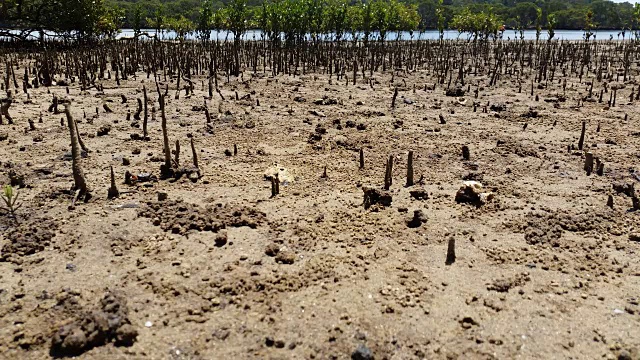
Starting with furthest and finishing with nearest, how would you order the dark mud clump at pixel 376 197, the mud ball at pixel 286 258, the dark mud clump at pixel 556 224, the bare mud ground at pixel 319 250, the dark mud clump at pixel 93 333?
the dark mud clump at pixel 376 197 < the dark mud clump at pixel 556 224 < the mud ball at pixel 286 258 < the bare mud ground at pixel 319 250 < the dark mud clump at pixel 93 333

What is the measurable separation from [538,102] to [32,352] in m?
10.4

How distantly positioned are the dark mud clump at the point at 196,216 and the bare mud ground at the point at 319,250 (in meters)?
0.02

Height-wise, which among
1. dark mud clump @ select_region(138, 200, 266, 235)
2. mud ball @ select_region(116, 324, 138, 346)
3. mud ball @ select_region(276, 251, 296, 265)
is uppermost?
dark mud clump @ select_region(138, 200, 266, 235)

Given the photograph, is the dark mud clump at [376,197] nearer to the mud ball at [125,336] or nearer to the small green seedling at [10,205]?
the mud ball at [125,336]

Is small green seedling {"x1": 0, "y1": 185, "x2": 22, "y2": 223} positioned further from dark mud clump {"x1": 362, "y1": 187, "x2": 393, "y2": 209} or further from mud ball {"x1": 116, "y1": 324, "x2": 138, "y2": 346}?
dark mud clump {"x1": 362, "y1": 187, "x2": 393, "y2": 209}

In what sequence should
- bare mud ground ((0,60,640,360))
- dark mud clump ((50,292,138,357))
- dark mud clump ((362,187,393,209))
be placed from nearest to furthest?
1. dark mud clump ((50,292,138,357))
2. bare mud ground ((0,60,640,360))
3. dark mud clump ((362,187,393,209))

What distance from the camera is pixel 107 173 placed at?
6105 millimetres

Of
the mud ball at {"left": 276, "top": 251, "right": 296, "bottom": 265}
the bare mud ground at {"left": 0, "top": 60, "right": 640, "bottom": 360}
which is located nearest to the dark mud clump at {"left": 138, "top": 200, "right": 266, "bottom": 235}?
the bare mud ground at {"left": 0, "top": 60, "right": 640, "bottom": 360}

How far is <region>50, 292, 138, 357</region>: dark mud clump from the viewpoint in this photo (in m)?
3.10

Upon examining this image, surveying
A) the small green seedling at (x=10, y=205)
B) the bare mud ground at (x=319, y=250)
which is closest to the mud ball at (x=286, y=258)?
the bare mud ground at (x=319, y=250)

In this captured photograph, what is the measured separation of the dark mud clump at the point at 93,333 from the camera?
122 inches

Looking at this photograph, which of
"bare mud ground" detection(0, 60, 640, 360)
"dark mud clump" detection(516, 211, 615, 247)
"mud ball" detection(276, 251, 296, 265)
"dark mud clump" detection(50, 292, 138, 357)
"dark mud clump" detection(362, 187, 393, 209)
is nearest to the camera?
"dark mud clump" detection(50, 292, 138, 357)

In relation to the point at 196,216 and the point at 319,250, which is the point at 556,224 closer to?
the point at 319,250

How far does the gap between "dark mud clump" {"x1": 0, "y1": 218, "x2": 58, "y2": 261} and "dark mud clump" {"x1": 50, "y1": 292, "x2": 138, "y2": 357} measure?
1.31 m
